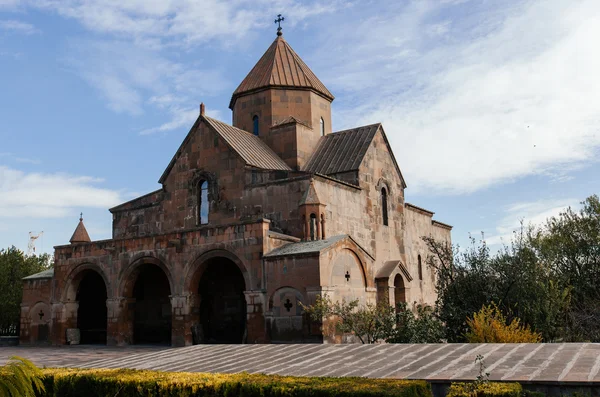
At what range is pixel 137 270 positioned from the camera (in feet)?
57.2

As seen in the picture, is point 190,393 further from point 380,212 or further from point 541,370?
point 380,212

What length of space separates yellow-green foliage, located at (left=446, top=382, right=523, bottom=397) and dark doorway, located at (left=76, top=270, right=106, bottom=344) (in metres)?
16.3

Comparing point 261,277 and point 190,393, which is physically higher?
point 261,277

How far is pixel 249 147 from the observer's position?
63.7 ft

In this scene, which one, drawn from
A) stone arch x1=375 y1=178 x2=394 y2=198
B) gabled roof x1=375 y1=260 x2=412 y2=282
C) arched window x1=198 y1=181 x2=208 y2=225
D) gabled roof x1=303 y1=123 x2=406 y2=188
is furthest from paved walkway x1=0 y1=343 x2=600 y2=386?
stone arch x1=375 y1=178 x2=394 y2=198

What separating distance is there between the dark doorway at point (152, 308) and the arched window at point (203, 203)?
7.38 feet

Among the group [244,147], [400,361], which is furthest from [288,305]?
[400,361]

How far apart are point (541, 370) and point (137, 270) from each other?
45.4 feet

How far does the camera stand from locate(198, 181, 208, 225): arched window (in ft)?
61.0

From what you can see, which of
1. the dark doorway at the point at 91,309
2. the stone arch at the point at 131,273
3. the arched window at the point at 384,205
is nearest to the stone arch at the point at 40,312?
the dark doorway at the point at 91,309

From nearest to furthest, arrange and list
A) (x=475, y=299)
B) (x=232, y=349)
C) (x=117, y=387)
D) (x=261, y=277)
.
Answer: (x=117, y=387) → (x=232, y=349) → (x=475, y=299) → (x=261, y=277)

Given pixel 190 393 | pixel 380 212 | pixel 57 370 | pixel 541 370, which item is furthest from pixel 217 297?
pixel 541 370

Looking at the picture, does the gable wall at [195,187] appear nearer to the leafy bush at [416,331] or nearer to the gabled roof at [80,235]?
the gabled roof at [80,235]

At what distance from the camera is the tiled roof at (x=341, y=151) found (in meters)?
19.6
